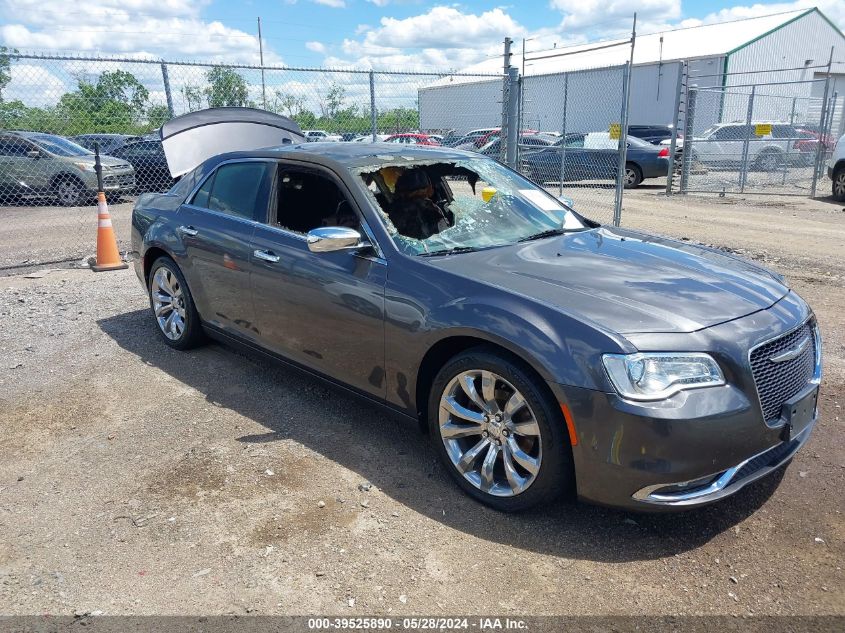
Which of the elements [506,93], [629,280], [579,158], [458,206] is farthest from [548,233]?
[579,158]

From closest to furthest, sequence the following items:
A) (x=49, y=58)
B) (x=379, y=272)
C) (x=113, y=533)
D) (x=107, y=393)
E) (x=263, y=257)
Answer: (x=113, y=533), (x=379, y=272), (x=263, y=257), (x=107, y=393), (x=49, y=58)

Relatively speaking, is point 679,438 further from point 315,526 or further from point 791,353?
point 315,526

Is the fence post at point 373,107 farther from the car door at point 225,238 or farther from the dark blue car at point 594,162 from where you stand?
the dark blue car at point 594,162

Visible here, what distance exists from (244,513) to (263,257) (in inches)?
64.1

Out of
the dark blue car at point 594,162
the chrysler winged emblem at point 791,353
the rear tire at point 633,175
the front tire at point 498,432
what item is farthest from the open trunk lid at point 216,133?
the rear tire at point 633,175

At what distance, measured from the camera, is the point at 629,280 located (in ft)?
10.4

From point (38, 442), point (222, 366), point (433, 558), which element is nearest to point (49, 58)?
point (222, 366)

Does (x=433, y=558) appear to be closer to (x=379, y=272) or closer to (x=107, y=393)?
(x=379, y=272)

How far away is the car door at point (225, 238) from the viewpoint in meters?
4.37

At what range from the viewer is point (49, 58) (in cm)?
730

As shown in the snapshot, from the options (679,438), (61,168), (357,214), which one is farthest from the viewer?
(61,168)

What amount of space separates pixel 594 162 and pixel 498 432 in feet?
48.6

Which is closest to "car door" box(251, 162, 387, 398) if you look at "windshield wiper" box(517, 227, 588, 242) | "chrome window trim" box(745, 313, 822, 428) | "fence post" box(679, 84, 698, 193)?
"windshield wiper" box(517, 227, 588, 242)

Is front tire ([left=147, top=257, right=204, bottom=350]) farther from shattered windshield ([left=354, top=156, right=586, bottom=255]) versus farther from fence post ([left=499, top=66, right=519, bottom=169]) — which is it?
fence post ([left=499, top=66, right=519, bottom=169])
